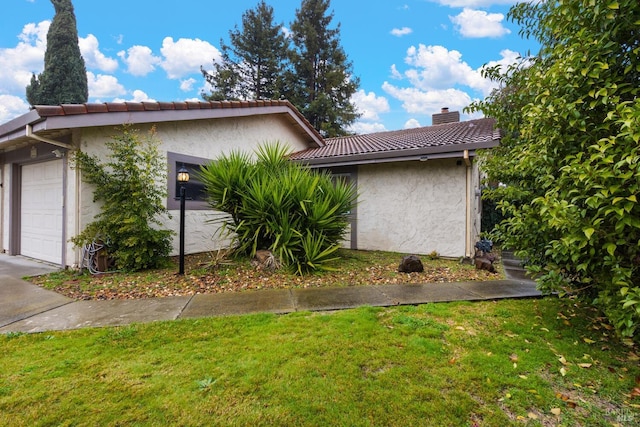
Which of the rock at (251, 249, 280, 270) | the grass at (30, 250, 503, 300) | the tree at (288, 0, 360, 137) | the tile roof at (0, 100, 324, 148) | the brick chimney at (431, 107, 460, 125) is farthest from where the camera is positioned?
the tree at (288, 0, 360, 137)

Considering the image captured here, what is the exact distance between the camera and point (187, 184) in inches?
310

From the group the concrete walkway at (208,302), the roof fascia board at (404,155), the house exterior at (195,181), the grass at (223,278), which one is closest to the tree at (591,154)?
the concrete walkway at (208,302)

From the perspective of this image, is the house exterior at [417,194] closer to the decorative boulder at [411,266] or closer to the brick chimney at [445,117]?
the decorative boulder at [411,266]

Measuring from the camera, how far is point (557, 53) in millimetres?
2979

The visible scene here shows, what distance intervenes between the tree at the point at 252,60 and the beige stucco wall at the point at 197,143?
1665 cm

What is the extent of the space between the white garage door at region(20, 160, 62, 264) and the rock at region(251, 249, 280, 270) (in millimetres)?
4290

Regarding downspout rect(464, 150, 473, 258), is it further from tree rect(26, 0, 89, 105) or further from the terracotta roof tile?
tree rect(26, 0, 89, 105)

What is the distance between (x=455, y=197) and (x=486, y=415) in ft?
20.0

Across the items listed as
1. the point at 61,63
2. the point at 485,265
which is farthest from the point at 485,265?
the point at 61,63

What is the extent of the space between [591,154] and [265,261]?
16.7ft

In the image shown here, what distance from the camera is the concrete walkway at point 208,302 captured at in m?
3.64

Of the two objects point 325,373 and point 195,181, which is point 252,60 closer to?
point 195,181

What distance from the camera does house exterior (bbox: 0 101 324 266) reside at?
569 cm

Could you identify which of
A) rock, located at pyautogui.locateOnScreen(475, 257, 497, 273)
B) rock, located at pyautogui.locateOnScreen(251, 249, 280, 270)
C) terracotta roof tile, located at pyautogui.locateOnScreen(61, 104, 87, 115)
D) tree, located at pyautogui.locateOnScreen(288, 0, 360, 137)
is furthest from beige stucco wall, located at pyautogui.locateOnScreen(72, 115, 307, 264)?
tree, located at pyautogui.locateOnScreen(288, 0, 360, 137)
